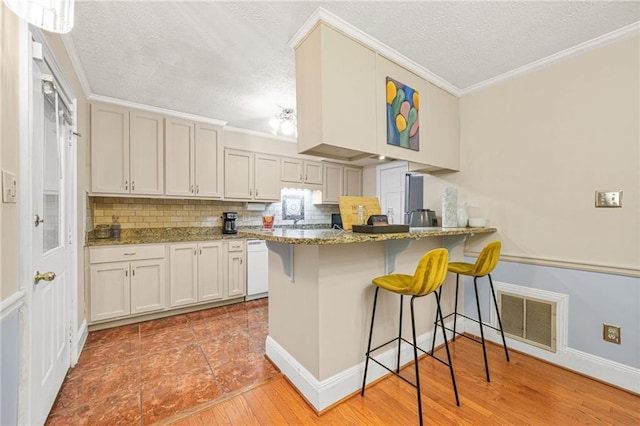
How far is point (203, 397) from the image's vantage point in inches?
67.7

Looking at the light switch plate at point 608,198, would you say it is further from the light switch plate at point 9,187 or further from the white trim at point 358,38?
the light switch plate at point 9,187

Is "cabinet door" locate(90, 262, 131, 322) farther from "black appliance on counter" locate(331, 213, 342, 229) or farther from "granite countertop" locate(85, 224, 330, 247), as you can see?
"black appliance on counter" locate(331, 213, 342, 229)

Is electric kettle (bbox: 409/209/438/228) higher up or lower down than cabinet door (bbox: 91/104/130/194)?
lower down

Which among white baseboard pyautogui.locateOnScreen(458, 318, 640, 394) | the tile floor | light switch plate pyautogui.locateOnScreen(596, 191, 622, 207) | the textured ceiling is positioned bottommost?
the tile floor

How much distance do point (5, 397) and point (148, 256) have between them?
208 centimetres

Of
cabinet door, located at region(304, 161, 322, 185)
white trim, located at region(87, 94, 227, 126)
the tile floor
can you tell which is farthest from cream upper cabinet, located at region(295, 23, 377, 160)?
cabinet door, located at region(304, 161, 322, 185)

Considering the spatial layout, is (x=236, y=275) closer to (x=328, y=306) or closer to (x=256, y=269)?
(x=256, y=269)

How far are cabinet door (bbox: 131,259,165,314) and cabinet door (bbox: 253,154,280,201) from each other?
1608 mm

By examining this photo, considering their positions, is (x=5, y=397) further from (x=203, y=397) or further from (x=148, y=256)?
(x=148, y=256)

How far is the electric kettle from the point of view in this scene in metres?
2.70

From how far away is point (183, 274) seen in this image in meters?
3.15

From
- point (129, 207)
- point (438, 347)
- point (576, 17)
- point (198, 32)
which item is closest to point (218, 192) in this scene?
point (129, 207)

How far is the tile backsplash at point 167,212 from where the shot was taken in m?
3.18

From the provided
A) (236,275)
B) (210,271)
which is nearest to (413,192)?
(236,275)
